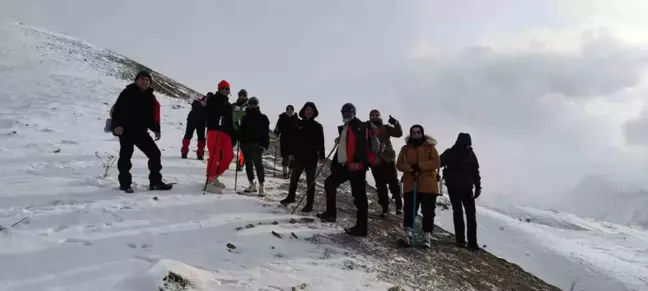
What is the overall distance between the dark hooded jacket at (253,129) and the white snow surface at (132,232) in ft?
3.97

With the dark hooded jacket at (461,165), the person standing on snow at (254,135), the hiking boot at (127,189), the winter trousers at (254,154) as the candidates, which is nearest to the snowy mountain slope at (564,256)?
the dark hooded jacket at (461,165)

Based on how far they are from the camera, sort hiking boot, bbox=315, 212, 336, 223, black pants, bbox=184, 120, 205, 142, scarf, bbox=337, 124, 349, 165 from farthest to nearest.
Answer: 1. black pants, bbox=184, 120, 205, 142
2. hiking boot, bbox=315, 212, 336, 223
3. scarf, bbox=337, 124, 349, 165

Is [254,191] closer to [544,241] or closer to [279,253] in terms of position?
[279,253]

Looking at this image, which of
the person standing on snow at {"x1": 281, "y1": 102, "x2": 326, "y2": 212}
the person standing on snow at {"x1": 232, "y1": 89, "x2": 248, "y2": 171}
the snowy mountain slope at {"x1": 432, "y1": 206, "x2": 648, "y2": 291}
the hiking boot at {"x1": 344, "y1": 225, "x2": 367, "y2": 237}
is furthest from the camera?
the snowy mountain slope at {"x1": 432, "y1": 206, "x2": 648, "y2": 291}

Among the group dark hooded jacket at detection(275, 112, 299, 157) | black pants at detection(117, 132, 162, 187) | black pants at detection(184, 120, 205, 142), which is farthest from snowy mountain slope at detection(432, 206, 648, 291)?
black pants at detection(117, 132, 162, 187)

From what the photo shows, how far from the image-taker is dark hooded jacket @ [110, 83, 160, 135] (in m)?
7.59

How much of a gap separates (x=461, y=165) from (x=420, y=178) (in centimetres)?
119

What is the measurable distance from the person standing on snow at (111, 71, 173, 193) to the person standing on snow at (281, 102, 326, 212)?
2.58m

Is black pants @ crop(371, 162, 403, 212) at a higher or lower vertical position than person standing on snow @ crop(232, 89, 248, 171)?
lower

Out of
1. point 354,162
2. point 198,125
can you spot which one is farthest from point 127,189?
point 198,125

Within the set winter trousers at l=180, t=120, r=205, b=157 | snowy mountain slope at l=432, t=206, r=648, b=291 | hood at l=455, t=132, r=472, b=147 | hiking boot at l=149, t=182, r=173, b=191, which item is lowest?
snowy mountain slope at l=432, t=206, r=648, b=291

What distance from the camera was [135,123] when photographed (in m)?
7.74

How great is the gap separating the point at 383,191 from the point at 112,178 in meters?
5.67

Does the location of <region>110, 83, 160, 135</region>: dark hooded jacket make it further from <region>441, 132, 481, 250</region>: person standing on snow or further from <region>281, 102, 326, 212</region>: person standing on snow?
<region>441, 132, 481, 250</region>: person standing on snow
